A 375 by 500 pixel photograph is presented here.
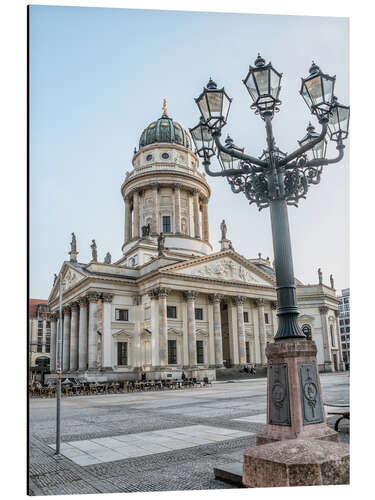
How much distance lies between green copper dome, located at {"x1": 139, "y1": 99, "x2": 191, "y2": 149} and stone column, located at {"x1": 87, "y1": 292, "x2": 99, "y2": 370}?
25.4 metres

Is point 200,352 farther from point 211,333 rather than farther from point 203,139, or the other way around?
point 203,139

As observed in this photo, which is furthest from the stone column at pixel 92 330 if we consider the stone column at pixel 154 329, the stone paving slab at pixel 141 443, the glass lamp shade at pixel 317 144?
the glass lamp shade at pixel 317 144

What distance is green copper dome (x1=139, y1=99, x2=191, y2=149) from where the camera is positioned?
195 feet

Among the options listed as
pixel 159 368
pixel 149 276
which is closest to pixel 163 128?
pixel 149 276

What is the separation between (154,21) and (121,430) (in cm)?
974

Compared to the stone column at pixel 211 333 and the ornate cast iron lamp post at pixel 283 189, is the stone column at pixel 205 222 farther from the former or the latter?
the ornate cast iron lamp post at pixel 283 189

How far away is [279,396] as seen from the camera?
19.1 ft

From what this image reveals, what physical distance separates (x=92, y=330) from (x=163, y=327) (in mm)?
7078

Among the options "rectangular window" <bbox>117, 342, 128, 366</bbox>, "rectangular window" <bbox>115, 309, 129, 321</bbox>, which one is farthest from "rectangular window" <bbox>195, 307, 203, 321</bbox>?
"rectangular window" <bbox>117, 342, 128, 366</bbox>

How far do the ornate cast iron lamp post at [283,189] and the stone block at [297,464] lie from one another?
66 centimetres

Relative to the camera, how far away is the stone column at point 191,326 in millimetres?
43375
